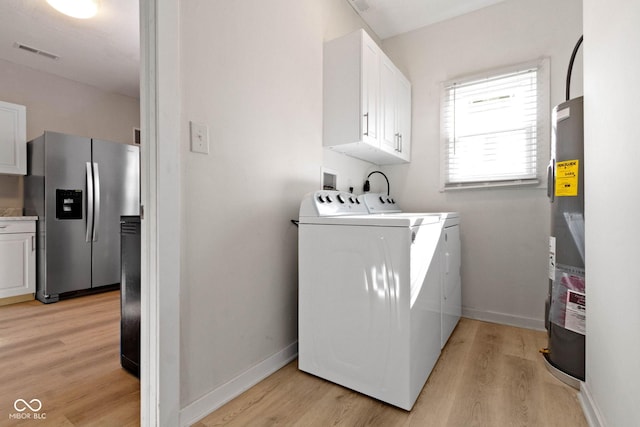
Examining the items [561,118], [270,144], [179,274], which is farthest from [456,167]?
[179,274]

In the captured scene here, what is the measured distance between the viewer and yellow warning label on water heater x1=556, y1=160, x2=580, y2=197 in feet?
5.19

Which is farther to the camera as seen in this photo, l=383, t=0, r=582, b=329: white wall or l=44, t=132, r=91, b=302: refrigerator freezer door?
l=44, t=132, r=91, b=302: refrigerator freezer door

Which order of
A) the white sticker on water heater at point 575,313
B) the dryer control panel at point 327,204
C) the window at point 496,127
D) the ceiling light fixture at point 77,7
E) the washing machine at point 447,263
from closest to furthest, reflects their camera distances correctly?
the white sticker on water heater at point 575,313, the dryer control panel at point 327,204, the washing machine at point 447,263, the ceiling light fixture at point 77,7, the window at point 496,127

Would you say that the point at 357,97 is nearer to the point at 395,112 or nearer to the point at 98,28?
the point at 395,112

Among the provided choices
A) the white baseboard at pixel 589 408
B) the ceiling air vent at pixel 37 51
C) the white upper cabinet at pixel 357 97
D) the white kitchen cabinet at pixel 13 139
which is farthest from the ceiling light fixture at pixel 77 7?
the white baseboard at pixel 589 408

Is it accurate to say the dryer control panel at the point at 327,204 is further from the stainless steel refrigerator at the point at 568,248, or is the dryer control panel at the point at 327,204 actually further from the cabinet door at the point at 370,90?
the stainless steel refrigerator at the point at 568,248

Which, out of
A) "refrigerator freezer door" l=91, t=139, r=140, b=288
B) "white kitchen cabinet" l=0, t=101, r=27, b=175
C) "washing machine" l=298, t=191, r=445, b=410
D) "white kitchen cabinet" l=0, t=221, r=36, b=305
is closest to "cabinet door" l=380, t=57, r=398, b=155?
"washing machine" l=298, t=191, r=445, b=410

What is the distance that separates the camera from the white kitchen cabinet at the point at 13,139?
10.2 ft

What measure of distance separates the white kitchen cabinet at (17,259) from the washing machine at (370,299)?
3194 mm

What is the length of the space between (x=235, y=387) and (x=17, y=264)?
3063mm

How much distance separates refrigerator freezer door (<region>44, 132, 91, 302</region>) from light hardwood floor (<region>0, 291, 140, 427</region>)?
418 mm

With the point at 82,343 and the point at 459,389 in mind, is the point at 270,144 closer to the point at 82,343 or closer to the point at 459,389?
the point at 459,389

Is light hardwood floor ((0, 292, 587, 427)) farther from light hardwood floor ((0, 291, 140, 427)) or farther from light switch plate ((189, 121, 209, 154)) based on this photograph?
light switch plate ((189, 121, 209, 154))

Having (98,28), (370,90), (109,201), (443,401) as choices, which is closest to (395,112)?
(370,90)
